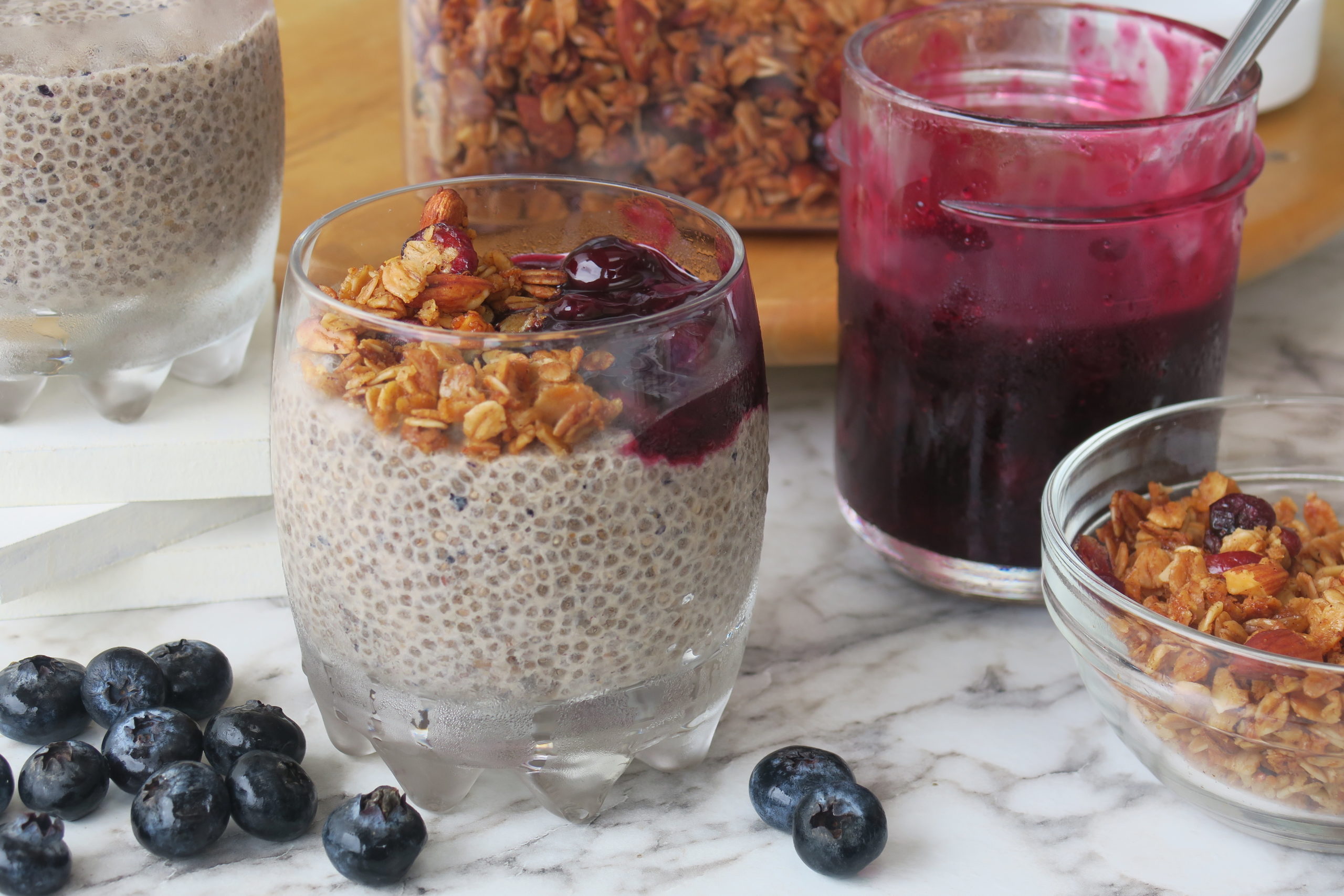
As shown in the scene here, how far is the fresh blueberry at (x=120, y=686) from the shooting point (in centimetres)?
75

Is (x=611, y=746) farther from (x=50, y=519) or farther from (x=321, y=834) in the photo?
(x=50, y=519)

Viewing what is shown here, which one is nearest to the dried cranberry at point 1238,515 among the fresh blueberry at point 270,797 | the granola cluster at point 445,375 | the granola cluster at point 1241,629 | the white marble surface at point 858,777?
the granola cluster at point 1241,629

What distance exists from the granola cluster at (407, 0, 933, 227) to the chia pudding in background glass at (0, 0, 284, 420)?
0.18 m

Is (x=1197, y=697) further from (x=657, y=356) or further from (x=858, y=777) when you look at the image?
(x=657, y=356)

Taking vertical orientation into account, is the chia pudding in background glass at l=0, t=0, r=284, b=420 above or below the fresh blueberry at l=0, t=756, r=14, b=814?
above

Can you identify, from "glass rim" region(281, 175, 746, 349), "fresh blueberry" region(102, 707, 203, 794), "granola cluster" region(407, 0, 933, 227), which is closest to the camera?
"glass rim" region(281, 175, 746, 349)

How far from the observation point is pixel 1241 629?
2.31ft

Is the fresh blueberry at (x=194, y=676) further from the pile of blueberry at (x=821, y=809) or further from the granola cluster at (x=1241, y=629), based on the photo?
the granola cluster at (x=1241, y=629)

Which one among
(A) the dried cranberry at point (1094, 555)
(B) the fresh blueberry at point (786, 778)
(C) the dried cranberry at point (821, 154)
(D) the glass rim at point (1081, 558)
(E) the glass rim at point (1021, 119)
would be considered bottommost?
(B) the fresh blueberry at point (786, 778)

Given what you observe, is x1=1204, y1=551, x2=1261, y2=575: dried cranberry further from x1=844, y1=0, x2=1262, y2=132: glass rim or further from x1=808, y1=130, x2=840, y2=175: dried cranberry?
x1=808, y1=130, x2=840, y2=175: dried cranberry

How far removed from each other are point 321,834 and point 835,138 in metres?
0.49

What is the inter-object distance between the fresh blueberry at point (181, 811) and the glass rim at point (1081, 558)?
0.42 metres

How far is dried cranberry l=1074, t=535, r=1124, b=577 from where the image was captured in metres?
0.78

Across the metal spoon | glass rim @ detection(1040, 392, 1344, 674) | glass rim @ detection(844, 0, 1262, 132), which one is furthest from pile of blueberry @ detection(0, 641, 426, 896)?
the metal spoon
